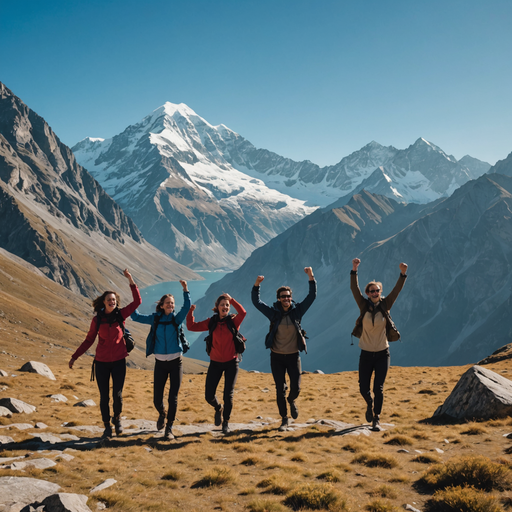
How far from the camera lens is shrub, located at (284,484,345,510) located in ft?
23.2

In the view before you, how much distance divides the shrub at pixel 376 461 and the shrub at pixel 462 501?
189 cm

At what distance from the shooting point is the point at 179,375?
1159 cm

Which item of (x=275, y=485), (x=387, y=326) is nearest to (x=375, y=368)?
(x=387, y=326)

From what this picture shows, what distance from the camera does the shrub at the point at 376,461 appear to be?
9219 mm

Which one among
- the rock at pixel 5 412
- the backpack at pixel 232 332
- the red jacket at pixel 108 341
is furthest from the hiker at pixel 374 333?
the rock at pixel 5 412

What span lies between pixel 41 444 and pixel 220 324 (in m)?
5.81

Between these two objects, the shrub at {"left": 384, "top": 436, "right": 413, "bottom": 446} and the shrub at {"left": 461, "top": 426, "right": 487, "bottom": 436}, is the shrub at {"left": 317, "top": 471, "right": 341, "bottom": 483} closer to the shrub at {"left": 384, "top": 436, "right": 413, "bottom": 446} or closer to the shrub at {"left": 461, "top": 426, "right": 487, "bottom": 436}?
the shrub at {"left": 384, "top": 436, "right": 413, "bottom": 446}

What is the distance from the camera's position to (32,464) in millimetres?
8844

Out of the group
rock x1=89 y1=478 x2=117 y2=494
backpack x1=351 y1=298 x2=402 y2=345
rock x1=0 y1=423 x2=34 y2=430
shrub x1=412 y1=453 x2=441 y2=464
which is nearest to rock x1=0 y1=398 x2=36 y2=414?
rock x1=0 y1=423 x2=34 y2=430

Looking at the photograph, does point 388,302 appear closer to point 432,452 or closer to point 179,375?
point 432,452

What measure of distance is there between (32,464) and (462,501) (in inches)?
339

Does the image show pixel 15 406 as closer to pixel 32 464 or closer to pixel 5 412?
pixel 5 412

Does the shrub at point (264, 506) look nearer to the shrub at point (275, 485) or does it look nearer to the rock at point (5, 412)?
the shrub at point (275, 485)

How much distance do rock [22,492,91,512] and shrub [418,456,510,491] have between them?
20.9 feet
